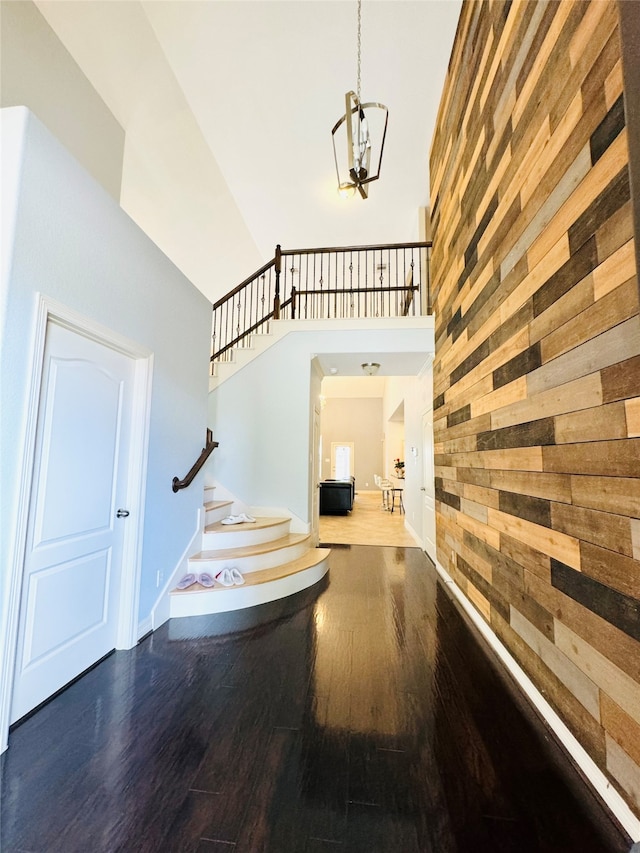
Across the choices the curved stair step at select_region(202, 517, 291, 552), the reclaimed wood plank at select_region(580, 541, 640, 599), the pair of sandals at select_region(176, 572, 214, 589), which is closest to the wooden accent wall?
the reclaimed wood plank at select_region(580, 541, 640, 599)

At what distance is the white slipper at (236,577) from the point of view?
3.16 metres

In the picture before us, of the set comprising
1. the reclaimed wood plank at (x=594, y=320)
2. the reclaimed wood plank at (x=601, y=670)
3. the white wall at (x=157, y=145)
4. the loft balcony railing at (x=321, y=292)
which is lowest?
the reclaimed wood plank at (x=601, y=670)

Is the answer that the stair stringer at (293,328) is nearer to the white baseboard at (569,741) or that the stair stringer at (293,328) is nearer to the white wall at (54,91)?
the white wall at (54,91)

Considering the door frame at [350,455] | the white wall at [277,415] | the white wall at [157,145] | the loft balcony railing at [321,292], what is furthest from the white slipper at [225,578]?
the door frame at [350,455]

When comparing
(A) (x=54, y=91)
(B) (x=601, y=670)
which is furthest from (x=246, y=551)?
(A) (x=54, y=91)

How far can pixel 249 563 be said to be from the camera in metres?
3.46

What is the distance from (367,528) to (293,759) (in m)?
5.90

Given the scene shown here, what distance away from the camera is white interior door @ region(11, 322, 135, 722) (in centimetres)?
183

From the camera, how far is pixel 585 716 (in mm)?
1477

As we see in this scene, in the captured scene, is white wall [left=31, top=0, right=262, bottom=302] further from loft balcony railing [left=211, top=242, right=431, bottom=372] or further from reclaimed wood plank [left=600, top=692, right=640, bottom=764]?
reclaimed wood plank [left=600, top=692, right=640, bottom=764]

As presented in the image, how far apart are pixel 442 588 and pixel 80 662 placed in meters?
3.30

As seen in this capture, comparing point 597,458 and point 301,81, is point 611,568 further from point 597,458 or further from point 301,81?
point 301,81

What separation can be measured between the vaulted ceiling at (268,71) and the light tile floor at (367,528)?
6084 millimetres

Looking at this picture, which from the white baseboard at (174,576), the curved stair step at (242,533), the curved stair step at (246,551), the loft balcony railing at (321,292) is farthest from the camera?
the loft balcony railing at (321,292)
